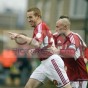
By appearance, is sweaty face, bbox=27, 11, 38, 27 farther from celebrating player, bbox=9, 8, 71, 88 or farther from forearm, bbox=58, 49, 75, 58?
forearm, bbox=58, 49, 75, 58

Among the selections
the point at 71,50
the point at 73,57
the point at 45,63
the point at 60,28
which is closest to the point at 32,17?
the point at 60,28

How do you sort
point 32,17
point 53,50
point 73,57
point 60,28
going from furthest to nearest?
point 73,57, point 60,28, point 53,50, point 32,17

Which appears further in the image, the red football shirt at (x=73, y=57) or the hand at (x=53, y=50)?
the red football shirt at (x=73, y=57)

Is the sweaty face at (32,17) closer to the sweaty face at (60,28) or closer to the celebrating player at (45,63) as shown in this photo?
the celebrating player at (45,63)

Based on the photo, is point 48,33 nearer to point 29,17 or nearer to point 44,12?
point 29,17

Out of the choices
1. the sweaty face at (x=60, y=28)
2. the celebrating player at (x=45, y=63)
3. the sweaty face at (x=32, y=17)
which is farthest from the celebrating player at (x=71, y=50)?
the sweaty face at (x=32, y=17)

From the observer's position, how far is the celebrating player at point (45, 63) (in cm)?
966

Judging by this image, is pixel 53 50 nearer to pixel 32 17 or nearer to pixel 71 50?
pixel 71 50

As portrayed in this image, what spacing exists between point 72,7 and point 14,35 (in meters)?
31.6

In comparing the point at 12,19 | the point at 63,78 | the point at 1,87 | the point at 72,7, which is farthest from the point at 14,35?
the point at 12,19

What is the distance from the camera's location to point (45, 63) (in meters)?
9.91

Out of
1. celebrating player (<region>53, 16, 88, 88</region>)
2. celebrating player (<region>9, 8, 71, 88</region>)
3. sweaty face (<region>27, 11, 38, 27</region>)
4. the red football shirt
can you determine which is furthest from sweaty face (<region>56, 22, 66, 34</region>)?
sweaty face (<region>27, 11, 38, 27</region>)

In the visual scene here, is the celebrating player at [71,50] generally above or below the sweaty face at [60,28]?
below

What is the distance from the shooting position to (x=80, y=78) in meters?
10.4
